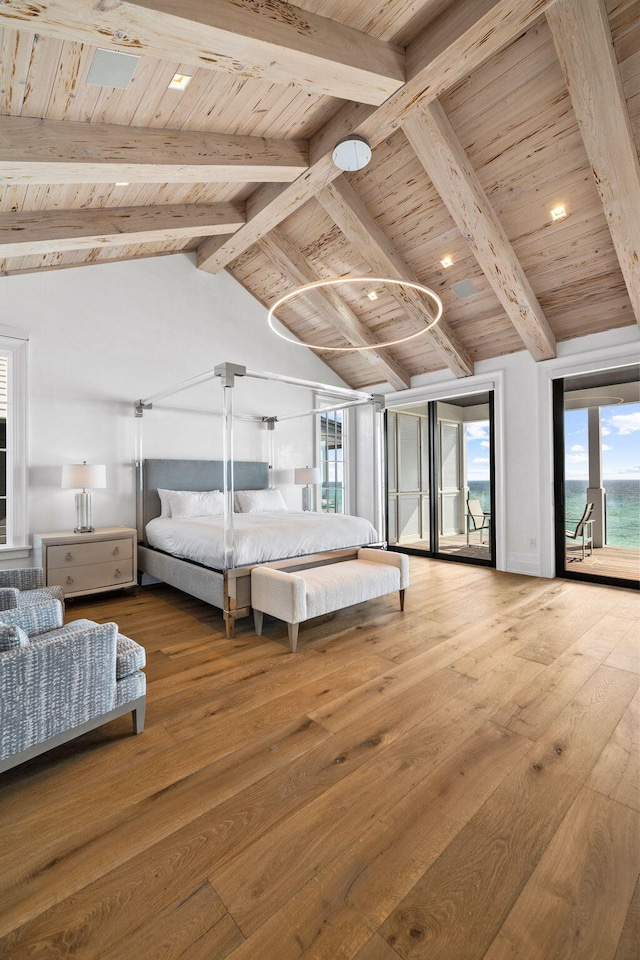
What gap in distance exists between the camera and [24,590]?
3.09 metres

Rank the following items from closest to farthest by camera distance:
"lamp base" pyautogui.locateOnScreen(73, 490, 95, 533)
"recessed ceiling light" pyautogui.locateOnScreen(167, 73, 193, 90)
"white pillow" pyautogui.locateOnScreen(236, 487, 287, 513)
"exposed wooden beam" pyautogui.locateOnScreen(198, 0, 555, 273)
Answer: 1. "exposed wooden beam" pyautogui.locateOnScreen(198, 0, 555, 273)
2. "recessed ceiling light" pyautogui.locateOnScreen(167, 73, 193, 90)
3. "lamp base" pyautogui.locateOnScreen(73, 490, 95, 533)
4. "white pillow" pyautogui.locateOnScreen(236, 487, 287, 513)

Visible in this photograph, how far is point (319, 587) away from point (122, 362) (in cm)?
349

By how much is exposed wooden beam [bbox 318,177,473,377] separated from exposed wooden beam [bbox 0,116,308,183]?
2.43 ft

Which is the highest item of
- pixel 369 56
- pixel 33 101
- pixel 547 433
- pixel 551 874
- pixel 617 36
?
pixel 617 36

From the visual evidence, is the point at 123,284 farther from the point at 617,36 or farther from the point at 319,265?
the point at 617,36

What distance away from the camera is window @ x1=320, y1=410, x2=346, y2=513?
7047mm

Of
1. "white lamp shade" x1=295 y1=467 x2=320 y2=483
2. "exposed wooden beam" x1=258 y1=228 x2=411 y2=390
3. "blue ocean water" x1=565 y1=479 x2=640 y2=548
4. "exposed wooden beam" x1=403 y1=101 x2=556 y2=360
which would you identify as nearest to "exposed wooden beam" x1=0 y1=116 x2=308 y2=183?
"exposed wooden beam" x1=403 y1=101 x2=556 y2=360

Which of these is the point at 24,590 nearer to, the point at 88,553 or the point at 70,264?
the point at 88,553

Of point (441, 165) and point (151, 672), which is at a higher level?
point (441, 165)

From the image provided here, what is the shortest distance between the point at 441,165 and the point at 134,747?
14.4 feet

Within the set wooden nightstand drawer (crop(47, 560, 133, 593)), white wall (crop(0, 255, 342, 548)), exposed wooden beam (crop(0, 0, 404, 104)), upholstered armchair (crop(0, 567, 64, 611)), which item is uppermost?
exposed wooden beam (crop(0, 0, 404, 104))

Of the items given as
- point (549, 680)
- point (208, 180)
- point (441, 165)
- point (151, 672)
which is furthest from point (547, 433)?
point (151, 672)

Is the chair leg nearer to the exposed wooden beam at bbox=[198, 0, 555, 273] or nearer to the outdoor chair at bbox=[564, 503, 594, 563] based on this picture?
the exposed wooden beam at bbox=[198, 0, 555, 273]

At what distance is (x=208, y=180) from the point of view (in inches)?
126
